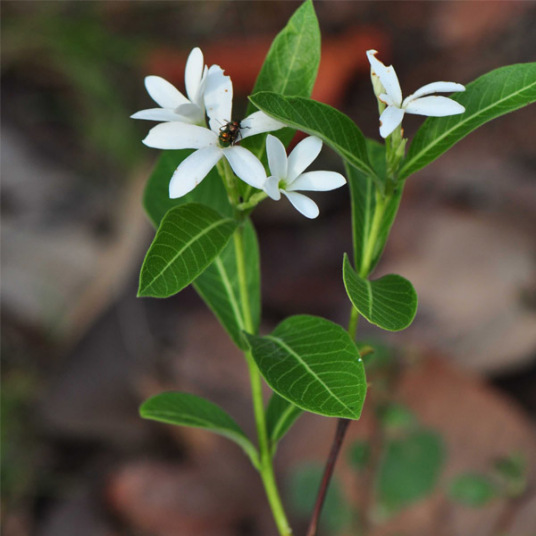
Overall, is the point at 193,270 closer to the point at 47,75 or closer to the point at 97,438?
the point at 97,438

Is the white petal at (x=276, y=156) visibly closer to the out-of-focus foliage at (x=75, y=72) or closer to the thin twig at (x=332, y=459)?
the thin twig at (x=332, y=459)

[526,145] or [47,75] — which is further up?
[526,145]

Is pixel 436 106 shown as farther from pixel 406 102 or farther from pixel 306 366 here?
pixel 306 366

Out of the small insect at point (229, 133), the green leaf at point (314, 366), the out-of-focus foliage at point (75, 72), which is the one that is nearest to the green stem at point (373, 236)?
the green leaf at point (314, 366)

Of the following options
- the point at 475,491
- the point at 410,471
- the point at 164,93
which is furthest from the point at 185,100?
the point at 410,471

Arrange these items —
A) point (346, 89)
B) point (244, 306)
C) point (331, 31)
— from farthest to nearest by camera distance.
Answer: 1. point (331, 31)
2. point (346, 89)
3. point (244, 306)

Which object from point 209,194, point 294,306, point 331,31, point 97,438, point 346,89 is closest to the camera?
point 209,194

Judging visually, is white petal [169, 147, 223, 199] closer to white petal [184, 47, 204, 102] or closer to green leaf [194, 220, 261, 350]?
white petal [184, 47, 204, 102]

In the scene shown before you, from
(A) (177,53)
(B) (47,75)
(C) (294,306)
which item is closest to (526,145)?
(C) (294,306)
